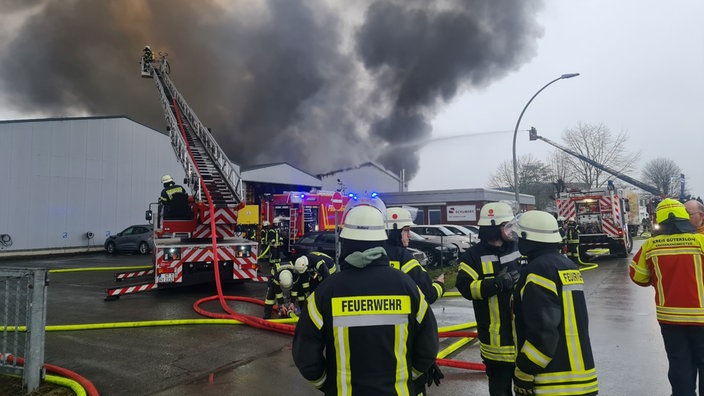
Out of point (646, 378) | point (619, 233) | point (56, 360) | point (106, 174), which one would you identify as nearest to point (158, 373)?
point (56, 360)

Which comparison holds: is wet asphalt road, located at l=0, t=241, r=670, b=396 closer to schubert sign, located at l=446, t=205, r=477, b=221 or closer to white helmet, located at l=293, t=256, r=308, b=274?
white helmet, located at l=293, t=256, r=308, b=274

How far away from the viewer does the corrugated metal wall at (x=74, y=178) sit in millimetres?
18750

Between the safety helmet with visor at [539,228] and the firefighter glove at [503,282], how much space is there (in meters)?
0.42

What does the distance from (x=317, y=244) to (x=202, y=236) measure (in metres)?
4.13

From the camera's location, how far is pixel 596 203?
15.6 meters

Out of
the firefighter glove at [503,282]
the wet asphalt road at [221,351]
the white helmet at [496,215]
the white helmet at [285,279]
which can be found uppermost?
the white helmet at [496,215]

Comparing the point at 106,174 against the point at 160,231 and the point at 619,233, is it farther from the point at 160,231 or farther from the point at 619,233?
the point at 619,233

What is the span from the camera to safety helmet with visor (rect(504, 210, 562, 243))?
2447 mm

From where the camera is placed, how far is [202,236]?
9117 mm

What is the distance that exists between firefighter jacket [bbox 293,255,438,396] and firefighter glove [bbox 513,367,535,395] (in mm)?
825

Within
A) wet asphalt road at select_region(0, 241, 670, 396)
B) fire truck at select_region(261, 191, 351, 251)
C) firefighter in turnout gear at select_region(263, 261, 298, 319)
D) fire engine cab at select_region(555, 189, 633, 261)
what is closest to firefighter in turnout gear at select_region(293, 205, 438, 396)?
wet asphalt road at select_region(0, 241, 670, 396)

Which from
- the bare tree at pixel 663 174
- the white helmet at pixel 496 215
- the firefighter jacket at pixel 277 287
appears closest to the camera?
the white helmet at pixel 496 215

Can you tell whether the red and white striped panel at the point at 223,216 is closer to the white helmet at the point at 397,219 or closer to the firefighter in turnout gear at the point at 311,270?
the firefighter in turnout gear at the point at 311,270

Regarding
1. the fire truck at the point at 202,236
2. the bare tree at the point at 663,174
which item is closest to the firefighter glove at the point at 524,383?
the fire truck at the point at 202,236
